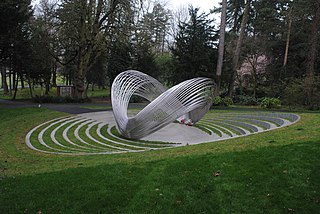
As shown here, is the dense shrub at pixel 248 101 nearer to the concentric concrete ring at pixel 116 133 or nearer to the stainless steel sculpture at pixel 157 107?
the concentric concrete ring at pixel 116 133

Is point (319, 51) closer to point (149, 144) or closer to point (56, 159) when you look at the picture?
point (149, 144)

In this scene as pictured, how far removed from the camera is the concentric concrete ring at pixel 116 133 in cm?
1205

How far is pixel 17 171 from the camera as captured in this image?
7.34 metres

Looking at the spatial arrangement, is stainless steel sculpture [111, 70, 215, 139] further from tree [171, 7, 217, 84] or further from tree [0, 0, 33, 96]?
tree [171, 7, 217, 84]

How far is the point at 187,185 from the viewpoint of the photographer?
5398mm

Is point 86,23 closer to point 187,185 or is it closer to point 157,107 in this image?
point 157,107

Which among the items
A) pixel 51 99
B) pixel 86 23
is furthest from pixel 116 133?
pixel 86 23

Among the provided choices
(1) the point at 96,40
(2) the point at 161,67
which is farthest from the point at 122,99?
(2) the point at 161,67

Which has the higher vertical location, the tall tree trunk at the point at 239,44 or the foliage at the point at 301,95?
the tall tree trunk at the point at 239,44

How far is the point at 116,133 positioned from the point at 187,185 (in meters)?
10.1

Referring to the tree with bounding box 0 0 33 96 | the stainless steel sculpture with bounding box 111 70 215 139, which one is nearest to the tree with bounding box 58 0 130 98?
the tree with bounding box 0 0 33 96

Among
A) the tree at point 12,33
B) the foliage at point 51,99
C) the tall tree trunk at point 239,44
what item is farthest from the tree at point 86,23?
Answer: the tall tree trunk at point 239,44

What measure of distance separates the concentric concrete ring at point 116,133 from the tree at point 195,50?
10.1 metres

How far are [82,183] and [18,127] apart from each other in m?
11.5
